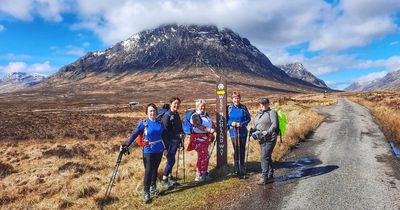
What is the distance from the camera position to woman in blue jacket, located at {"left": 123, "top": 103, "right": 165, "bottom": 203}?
10.3 m

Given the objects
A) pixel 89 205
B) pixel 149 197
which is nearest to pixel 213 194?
pixel 149 197

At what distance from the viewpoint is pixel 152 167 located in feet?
34.8

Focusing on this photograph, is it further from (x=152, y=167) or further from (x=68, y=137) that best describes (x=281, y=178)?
(x=68, y=137)

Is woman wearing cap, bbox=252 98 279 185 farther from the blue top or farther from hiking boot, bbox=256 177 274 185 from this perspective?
the blue top

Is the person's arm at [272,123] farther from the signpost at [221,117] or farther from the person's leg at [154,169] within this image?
the person's leg at [154,169]

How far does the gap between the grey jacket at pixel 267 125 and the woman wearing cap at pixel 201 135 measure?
142cm

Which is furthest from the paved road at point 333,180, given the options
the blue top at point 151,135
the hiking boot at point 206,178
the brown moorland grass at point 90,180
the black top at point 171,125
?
the black top at point 171,125

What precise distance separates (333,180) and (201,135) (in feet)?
13.9

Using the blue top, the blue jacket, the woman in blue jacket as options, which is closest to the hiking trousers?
the blue jacket

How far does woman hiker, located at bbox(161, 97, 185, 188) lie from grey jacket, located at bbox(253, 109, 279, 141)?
2373 millimetres

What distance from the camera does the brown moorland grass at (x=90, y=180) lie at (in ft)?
35.6

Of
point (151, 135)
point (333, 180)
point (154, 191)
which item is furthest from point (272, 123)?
point (154, 191)

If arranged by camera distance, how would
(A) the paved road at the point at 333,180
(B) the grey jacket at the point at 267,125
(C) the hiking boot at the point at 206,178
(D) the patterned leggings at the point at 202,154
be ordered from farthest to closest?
1. (C) the hiking boot at the point at 206,178
2. (D) the patterned leggings at the point at 202,154
3. (B) the grey jacket at the point at 267,125
4. (A) the paved road at the point at 333,180

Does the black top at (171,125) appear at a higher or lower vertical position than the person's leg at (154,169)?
higher
